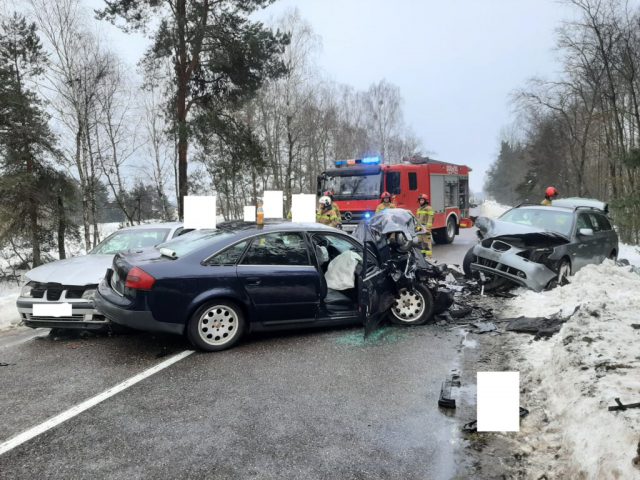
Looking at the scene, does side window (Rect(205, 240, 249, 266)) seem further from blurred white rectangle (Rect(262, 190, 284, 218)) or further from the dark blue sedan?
blurred white rectangle (Rect(262, 190, 284, 218))

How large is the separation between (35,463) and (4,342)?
3.53 metres

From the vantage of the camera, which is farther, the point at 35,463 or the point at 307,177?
the point at 307,177

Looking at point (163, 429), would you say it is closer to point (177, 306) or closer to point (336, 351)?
point (177, 306)

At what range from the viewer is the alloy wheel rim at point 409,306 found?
6.15 meters

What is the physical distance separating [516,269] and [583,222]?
2548 mm

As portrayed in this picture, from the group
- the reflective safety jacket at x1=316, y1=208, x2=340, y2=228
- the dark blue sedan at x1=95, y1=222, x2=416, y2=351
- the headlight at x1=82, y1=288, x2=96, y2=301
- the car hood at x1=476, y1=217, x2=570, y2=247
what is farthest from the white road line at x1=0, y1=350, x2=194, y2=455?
the reflective safety jacket at x1=316, y1=208, x2=340, y2=228

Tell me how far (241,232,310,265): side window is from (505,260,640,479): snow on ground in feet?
8.69

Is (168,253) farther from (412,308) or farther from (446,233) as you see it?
(446,233)

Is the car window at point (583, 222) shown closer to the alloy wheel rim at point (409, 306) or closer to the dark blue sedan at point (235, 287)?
the alloy wheel rim at point (409, 306)

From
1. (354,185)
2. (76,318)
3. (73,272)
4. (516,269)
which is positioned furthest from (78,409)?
(354,185)

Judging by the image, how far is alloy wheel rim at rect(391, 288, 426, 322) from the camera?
6.15m

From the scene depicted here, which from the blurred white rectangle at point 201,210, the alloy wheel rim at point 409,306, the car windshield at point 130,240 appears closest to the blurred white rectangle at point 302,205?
the blurred white rectangle at point 201,210

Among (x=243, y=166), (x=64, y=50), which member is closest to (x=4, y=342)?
(x=243, y=166)

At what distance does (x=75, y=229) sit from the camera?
15.2 metres
